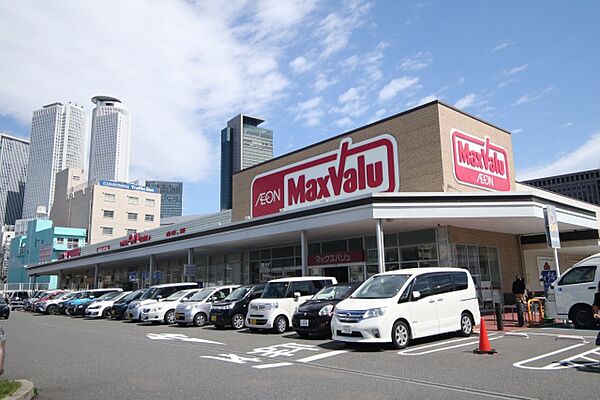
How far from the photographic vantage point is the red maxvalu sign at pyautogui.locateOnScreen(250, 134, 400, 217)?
2308cm

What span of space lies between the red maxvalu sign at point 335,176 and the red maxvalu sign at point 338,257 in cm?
280

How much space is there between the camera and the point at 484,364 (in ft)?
30.2

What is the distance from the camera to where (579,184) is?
116812 mm

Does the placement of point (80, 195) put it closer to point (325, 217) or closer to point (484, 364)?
point (325, 217)

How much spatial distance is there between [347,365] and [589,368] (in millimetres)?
4210

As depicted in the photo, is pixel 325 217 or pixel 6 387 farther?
pixel 325 217

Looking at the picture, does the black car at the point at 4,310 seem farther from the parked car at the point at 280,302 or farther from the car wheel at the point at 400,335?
the car wheel at the point at 400,335

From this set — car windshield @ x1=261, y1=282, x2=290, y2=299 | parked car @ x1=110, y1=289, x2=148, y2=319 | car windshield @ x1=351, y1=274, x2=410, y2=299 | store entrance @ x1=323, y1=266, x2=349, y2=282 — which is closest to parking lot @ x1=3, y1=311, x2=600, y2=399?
car windshield @ x1=351, y1=274, x2=410, y2=299

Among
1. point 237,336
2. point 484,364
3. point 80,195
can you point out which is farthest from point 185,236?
point 80,195

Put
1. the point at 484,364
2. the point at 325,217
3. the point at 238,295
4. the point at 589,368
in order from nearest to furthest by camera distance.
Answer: the point at 589,368 < the point at 484,364 < the point at 238,295 < the point at 325,217

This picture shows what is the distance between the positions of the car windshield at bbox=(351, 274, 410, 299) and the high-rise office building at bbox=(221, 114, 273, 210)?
13726 cm

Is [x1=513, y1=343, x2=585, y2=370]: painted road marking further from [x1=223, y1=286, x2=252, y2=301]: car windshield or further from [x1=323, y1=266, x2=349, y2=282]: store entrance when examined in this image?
[x1=323, y1=266, x2=349, y2=282]: store entrance

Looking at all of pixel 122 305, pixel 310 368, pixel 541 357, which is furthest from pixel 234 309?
pixel 541 357

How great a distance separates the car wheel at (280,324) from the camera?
52.3 feet
